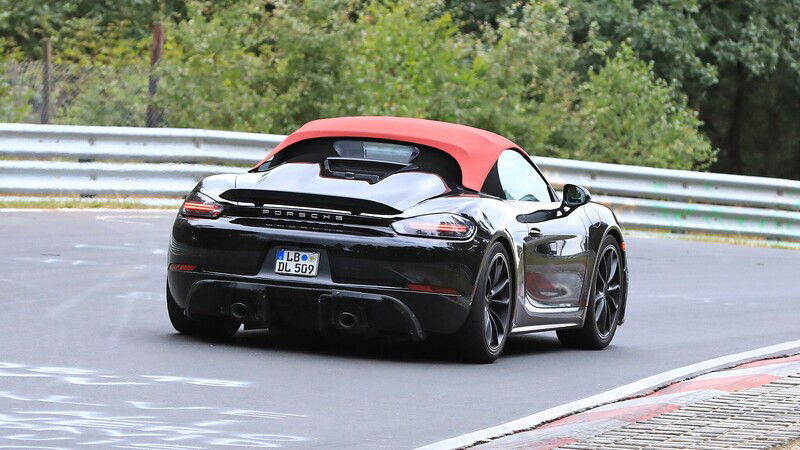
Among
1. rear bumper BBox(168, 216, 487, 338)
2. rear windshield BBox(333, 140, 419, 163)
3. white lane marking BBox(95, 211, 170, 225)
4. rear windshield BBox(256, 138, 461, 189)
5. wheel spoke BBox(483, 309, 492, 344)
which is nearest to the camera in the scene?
rear bumper BBox(168, 216, 487, 338)

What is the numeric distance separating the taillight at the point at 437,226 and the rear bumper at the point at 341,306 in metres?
0.32

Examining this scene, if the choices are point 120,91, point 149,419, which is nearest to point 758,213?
point 120,91

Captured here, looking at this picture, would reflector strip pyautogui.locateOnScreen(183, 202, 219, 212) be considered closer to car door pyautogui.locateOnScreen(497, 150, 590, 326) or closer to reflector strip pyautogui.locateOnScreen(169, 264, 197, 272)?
reflector strip pyautogui.locateOnScreen(169, 264, 197, 272)

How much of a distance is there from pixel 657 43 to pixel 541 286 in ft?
91.1

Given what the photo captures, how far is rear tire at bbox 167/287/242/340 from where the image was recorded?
11016 mm

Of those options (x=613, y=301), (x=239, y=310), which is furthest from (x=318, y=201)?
(x=613, y=301)

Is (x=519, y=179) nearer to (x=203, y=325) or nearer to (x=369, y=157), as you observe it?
(x=369, y=157)

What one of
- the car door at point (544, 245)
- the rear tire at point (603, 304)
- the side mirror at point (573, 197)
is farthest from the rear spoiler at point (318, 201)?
the rear tire at point (603, 304)

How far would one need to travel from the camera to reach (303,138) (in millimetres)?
11227

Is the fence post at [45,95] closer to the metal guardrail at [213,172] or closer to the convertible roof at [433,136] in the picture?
the metal guardrail at [213,172]

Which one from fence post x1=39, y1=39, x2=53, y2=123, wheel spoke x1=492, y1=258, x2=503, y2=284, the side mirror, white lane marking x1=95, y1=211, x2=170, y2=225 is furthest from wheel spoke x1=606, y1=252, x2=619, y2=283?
fence post x1=39, y1=39, x2=53, y2=123

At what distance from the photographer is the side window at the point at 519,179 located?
11359mm

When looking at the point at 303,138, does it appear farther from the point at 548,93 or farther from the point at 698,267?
the point at 548,93

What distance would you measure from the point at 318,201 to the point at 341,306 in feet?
1.92
